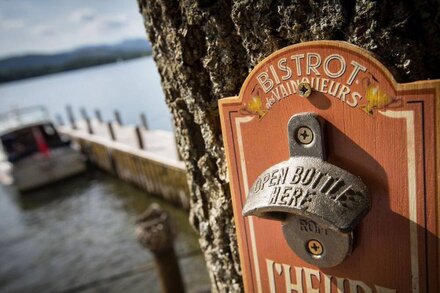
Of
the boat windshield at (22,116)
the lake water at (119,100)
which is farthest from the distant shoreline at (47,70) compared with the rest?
the boat windshield at (22,116)

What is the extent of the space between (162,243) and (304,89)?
3683 millimetres

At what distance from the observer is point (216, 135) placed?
1.27 meters

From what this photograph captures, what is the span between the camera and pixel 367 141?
2.89 feet

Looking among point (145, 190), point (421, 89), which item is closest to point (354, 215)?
point (421, 89)

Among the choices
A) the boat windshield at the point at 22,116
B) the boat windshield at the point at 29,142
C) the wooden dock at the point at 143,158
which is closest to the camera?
the wooden dock at the point at 143,158

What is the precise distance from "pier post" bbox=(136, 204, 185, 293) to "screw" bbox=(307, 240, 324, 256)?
3.38m

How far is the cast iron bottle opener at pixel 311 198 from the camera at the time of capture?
0.87 m

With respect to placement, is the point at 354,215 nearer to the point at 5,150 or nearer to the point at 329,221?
the point at 329,221

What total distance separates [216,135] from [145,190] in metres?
10.2

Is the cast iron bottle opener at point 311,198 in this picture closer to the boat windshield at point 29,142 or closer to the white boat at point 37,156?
the white boat at point 37,156

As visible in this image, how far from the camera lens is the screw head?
3.34ft

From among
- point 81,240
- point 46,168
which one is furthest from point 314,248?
point 46,168

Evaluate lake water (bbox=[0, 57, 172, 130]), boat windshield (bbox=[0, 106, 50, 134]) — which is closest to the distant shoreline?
lake water (bbox=[0, 57, 172, 130])

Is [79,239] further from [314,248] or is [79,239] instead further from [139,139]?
[314,248]
